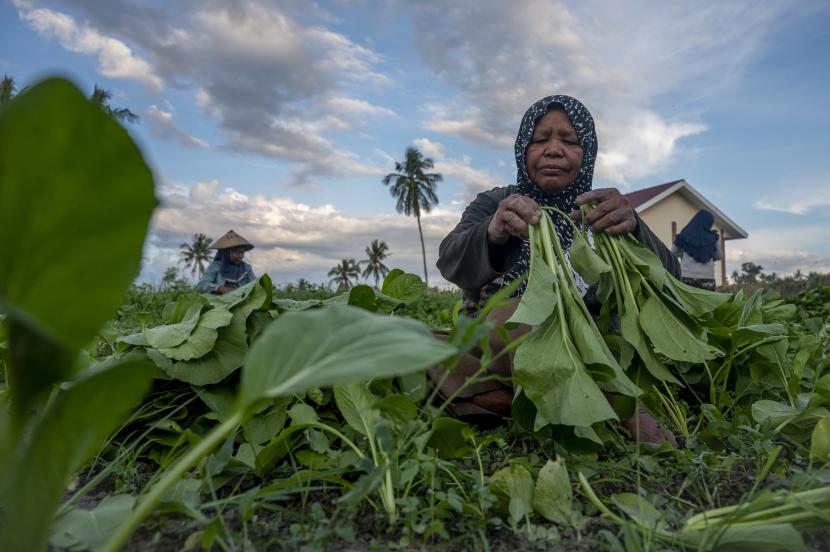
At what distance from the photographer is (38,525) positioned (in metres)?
0.64

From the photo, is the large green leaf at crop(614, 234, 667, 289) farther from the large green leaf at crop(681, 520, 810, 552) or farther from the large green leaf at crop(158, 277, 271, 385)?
the large green leaf at crop(158, 277, 271, 385)

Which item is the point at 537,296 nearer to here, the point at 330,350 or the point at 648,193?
the point at 330,350

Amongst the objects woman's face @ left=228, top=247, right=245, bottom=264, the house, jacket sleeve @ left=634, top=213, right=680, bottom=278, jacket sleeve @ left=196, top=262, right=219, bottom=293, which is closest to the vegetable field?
jacket sleeve @ left=634, top=213, right=680, bottom=278

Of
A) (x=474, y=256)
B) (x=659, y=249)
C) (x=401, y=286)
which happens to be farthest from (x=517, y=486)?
(x=659, y=249)

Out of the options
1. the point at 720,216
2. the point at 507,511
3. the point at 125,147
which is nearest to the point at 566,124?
the point at 507,511

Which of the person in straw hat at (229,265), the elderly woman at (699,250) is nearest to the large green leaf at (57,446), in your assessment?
the person in straw hat at (229,265)

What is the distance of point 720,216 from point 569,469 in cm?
2913

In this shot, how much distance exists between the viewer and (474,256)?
2527 millimetres

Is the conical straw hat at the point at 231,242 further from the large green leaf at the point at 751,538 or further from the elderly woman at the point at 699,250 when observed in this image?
the large green leaf at the point at 751,538

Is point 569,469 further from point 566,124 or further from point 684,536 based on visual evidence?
point 566,124

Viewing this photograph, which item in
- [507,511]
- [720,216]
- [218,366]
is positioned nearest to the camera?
[507,511]

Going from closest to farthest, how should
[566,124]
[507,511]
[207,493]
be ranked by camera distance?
1. [507,511]
2. [207,493]
3. [566,124]

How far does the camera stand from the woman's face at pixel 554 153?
2938 millimetres

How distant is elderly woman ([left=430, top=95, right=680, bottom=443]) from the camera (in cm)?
184
